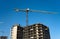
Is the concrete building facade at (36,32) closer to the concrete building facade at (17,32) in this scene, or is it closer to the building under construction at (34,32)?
the building under construction at (34,32)

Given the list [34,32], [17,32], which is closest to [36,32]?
[34,32]

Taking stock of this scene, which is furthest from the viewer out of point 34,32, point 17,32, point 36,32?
point 17,32

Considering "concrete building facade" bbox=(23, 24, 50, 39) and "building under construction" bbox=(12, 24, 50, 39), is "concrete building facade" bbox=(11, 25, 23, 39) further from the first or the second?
"concrete building facade" bbox=(23, 24, 50, 39)

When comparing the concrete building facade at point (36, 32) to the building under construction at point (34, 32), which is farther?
the building under construction at point (34, 32)

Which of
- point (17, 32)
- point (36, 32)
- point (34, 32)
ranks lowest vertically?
point (36, 32)

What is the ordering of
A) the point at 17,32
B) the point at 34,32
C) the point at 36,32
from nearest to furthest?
the point at 36,32 < the point at 34,32 < the point at 17,32

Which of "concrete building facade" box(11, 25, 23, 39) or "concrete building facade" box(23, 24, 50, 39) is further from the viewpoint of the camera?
"concrete building facade" box(11, 25, 23, 39)

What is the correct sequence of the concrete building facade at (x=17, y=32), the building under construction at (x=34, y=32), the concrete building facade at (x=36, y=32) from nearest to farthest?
the concrete building facade at (x=36, y=32), the building under construction at (x=34, y=32), the concrete building facade at (x=17, y=32)

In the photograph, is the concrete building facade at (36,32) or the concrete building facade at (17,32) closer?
the concrete building facade at (36,32)

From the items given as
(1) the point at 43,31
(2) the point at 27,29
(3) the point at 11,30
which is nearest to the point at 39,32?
(1) the point at 43,31

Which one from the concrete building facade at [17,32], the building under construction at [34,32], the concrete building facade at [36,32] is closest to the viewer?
the concrete building facade at [36,32]

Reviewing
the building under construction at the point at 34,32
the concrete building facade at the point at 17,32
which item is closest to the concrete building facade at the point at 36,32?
the building under construction at the point at 34,32

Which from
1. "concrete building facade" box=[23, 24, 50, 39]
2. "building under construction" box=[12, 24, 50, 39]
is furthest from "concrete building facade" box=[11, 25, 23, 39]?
"concrete building facade" box=[23, 24, 50, 39]

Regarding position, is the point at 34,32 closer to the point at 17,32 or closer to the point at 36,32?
the point at 36,32
